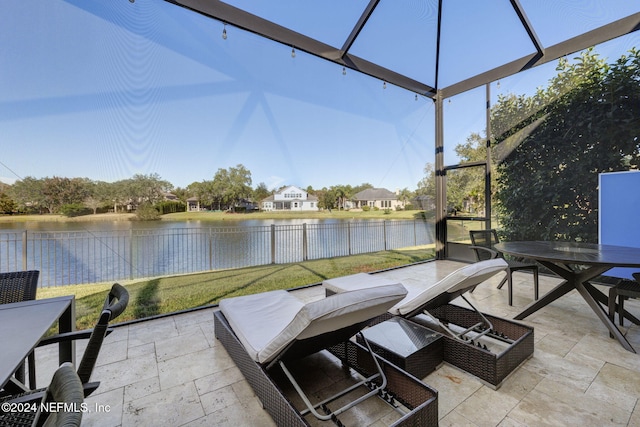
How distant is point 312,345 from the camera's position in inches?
68.8

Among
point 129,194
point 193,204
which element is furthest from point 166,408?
point 193,204

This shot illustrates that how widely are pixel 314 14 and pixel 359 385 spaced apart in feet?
15.1

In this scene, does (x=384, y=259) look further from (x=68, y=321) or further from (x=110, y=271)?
(x=68, y=321)

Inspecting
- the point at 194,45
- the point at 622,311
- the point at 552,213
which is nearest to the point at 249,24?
the point at 194,45

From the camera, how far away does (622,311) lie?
2789mm

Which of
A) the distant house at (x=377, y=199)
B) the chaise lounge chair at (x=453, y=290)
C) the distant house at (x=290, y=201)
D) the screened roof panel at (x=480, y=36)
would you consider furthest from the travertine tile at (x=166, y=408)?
the screened roof panel at (x=480, y=36)

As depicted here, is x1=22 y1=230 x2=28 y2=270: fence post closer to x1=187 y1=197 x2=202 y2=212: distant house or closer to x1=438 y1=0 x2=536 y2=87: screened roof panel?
x1=187 y1=197 x2=202 y2=212: distant house

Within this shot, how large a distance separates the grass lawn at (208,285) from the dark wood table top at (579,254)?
290 centimetres

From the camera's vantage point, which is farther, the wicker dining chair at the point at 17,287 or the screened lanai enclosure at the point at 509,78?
the screened lanai enclosure at the point at 509,78

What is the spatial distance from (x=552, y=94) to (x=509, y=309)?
3938 mm

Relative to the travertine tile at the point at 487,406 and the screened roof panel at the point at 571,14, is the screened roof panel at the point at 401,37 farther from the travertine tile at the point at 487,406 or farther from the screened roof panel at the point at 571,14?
the travertine tile at the point at 487,406

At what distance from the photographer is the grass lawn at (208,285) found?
11.1ft

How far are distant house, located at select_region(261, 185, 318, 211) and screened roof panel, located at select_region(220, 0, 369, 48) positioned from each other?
262cm

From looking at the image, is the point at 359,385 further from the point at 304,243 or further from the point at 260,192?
the point at 304,243
